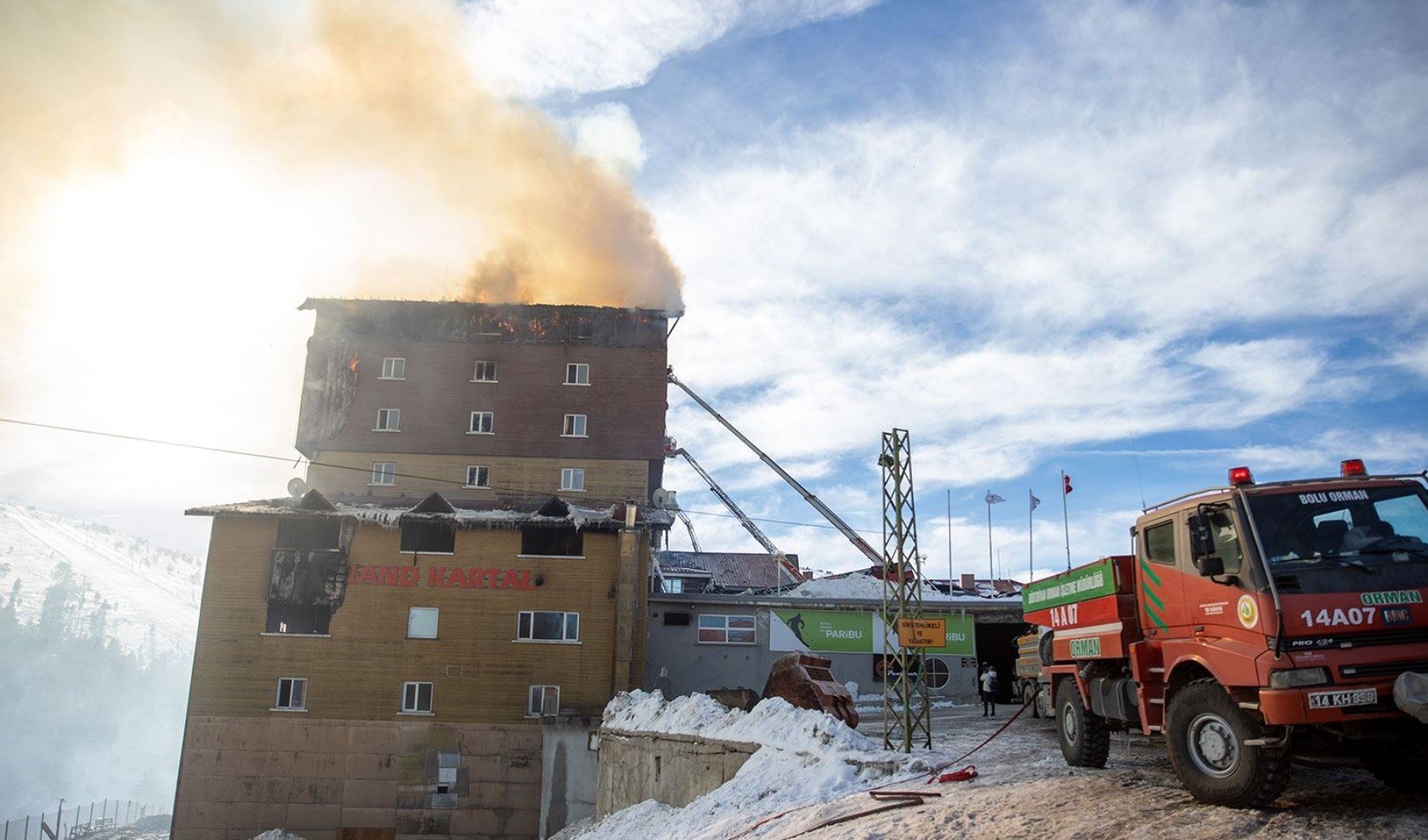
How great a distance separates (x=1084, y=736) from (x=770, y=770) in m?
5.40

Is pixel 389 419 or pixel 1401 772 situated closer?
pixel 1401 772

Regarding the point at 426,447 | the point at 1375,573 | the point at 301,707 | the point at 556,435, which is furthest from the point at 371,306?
the point at 1375,573

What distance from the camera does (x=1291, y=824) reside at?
31.5ft

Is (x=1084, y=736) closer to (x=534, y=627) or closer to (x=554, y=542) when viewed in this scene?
(x=534, y=627)

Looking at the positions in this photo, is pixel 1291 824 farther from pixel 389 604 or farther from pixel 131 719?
pixel 131 719

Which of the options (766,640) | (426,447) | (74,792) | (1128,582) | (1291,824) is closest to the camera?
(1291,824)

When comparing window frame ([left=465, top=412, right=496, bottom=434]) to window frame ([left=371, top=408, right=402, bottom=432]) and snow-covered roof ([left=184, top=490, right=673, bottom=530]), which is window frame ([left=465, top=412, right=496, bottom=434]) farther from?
snow-covered roof ([left=184, top=490, right=673, bottom=530])

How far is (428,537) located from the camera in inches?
1436

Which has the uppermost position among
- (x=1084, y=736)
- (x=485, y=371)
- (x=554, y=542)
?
(x=485, y=371)

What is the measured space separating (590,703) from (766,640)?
836 cm

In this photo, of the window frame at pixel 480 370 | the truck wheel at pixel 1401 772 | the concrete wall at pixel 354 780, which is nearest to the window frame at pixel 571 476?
the window frame at pixel 480 370

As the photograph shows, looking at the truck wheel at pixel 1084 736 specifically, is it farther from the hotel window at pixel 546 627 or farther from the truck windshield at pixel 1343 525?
the hotel window at pixel 546 627

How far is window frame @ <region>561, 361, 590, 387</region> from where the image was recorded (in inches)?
1783

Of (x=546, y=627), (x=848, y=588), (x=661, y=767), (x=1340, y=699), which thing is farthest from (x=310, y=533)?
(x=1340, y=699)
